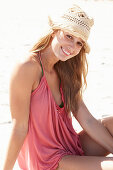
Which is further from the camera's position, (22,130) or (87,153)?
(87,153)

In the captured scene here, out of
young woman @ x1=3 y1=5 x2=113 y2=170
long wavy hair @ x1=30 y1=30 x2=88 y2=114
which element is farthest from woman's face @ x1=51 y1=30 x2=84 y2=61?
long wavy hair @ x1=30 y1=30 x2=88 y2=114

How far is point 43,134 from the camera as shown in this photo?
3055mm

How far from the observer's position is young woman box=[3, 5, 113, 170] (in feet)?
9.39

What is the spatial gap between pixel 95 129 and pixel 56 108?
0.41 meters

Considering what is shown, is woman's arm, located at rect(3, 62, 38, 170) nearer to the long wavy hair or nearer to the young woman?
the young woman

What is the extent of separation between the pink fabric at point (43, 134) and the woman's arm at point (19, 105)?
0.37 feet

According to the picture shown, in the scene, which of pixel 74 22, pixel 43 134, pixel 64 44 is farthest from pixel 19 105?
pixel 74 22

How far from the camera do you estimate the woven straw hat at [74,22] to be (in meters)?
2.87

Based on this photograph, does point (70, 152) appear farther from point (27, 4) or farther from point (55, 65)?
point (27, 4)

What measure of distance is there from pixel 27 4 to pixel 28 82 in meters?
10.9

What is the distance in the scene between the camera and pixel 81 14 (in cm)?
293

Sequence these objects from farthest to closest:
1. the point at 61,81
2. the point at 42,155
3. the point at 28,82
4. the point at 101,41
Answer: the point at 101,41, the point at 61,81, the point at 42,155, the point at 28,82

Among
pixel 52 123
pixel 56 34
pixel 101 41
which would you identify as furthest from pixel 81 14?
pixel 101 41

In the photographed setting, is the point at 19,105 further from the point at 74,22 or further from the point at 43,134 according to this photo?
the point at 74,22
